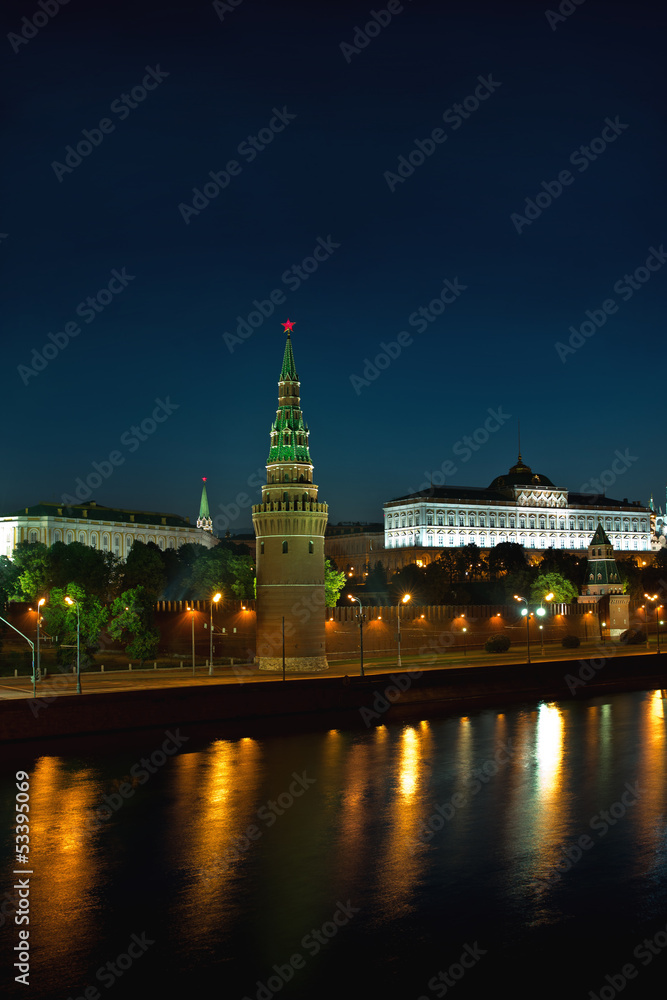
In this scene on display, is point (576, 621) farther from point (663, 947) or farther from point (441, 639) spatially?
point (663, 947)

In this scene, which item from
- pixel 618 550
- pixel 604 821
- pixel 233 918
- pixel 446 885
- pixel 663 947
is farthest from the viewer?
pixel 618 550

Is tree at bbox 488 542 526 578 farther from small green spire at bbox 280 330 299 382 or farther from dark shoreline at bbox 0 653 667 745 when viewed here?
small green spire at bbox 280 330 299 382

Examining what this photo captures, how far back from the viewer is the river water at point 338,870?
18172 mm

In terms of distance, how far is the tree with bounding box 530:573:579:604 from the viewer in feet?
337

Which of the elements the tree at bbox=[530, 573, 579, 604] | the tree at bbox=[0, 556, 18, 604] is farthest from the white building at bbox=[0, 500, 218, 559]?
the tree at bbox=[530, 573, 579, 604]

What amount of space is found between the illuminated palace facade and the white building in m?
39.2

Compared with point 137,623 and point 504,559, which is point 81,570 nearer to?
point 137,623

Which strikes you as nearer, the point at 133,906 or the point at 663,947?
the point at 663,947

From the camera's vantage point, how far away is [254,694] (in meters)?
47.2

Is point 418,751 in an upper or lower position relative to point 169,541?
lower

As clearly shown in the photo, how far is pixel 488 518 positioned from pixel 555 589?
84.0 metres

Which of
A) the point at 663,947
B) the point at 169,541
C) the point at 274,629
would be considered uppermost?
the point at 169,541

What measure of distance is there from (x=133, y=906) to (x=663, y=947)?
10.8 meters

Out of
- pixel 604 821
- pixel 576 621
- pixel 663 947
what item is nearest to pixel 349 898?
pixel 663 947
